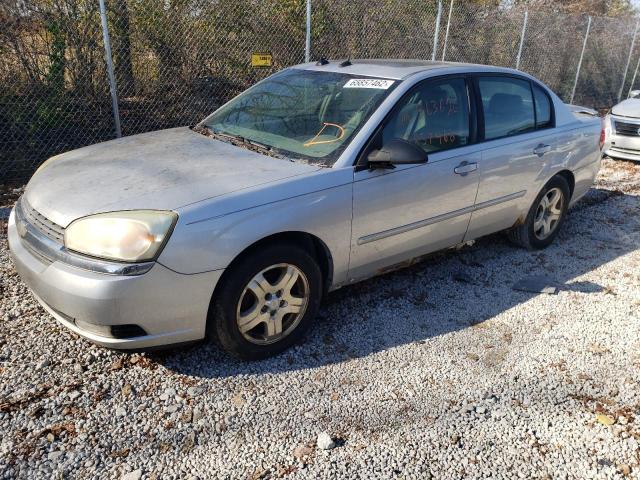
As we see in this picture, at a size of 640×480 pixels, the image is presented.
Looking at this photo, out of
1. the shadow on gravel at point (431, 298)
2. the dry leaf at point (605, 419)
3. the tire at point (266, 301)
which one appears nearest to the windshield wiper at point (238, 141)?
the tire at point (266, 301)

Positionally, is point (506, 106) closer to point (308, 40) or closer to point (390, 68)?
point (390, 68)

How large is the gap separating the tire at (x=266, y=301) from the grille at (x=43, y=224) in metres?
0.85

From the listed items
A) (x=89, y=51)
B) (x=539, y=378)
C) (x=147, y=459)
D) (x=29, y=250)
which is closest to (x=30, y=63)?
(x=89, y=51)

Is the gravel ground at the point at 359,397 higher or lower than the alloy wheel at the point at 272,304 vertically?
lower

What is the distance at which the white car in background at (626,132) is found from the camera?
8.56m

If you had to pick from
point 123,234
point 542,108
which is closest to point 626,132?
point 542,108

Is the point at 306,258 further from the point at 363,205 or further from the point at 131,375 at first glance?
the point at 131,375

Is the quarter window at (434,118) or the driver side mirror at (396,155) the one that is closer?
the driver side mirror at (396,155)

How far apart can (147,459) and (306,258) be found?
133 centimetres

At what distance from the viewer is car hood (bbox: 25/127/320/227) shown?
2.77m

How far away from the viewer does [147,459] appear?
2.44 metres

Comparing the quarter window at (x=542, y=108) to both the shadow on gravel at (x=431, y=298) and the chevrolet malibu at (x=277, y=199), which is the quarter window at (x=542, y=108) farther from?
the shadow on gravel at (x=431, y=298)

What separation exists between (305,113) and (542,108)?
2315 mm

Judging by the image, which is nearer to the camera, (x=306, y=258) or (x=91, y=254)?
(x=91, y=254)
